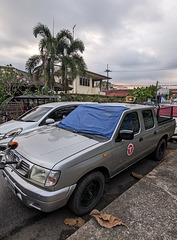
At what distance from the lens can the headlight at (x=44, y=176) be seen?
1.69m

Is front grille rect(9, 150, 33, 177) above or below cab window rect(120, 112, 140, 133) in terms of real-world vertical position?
below

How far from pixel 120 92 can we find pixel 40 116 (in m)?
23.2

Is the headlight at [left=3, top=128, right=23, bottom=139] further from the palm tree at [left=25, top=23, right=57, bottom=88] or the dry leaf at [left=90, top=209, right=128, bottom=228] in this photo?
the palm tree at [left=25, top=23, right=57, bottom=88]

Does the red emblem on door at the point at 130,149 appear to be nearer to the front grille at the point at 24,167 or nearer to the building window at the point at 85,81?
the front grille at the point at 24,167

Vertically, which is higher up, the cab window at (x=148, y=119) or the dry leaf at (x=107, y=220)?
the cab window at (x=148, y=119)

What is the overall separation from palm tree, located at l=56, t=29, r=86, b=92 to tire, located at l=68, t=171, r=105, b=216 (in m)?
12.1

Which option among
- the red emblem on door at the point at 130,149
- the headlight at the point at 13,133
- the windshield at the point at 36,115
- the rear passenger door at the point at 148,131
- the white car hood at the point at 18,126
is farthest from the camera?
the windshield at the point at 36,115

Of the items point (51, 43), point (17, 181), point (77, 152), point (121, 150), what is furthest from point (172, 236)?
point (51, 43)

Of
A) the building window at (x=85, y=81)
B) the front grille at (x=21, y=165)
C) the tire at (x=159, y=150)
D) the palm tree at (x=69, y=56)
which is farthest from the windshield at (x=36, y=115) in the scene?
the building window at (x=85, y=81)

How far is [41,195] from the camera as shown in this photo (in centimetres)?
167

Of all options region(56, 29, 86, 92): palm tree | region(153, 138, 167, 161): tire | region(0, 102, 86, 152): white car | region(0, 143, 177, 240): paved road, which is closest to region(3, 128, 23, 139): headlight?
region(0, 102, 86, 152): white car

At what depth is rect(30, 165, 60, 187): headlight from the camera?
1693 mm

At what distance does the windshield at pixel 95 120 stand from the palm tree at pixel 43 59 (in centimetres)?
998

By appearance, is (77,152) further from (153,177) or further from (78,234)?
(153,177)
